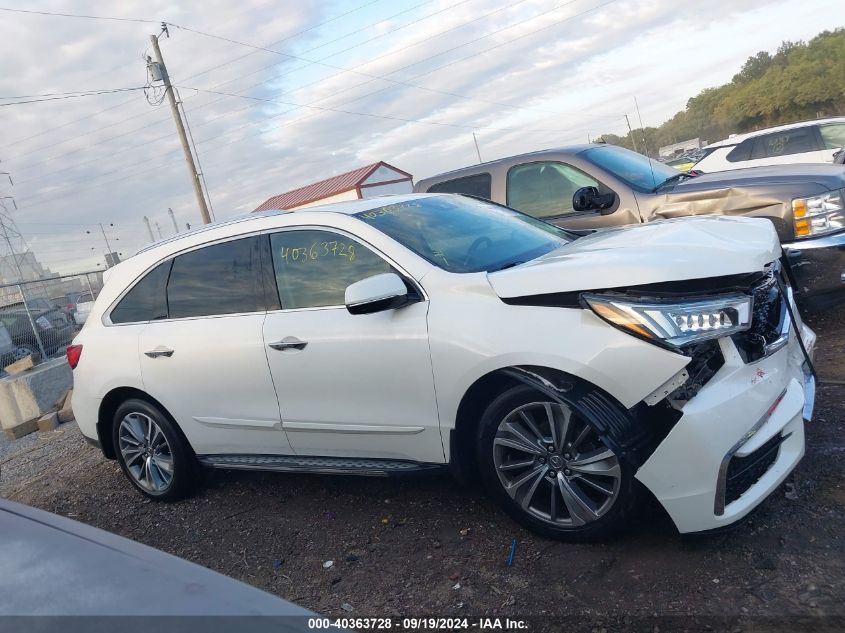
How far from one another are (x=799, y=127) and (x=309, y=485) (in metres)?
10.3

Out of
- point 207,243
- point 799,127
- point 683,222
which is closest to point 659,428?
point 683,222

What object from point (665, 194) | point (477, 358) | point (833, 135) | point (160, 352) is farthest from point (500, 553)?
point (833, 135)

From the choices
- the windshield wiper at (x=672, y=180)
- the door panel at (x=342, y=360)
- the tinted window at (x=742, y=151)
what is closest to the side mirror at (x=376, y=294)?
the door panel at (x=342, y=360)

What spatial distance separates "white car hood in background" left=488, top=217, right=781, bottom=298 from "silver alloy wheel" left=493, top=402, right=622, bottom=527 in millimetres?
537

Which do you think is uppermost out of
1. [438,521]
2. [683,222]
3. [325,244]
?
[325,244]

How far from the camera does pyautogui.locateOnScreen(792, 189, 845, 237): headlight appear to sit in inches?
190

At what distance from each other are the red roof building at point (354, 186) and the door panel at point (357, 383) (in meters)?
32.6

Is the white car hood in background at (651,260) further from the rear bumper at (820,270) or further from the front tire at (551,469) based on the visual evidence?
the rear bumper at (820,270)

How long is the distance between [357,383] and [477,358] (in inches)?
28.1

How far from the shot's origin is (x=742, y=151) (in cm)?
1067

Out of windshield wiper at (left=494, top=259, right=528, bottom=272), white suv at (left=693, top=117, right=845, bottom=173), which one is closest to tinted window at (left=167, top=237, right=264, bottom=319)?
windshield wiper at (left=494, top=259, right=528, bottom=272)

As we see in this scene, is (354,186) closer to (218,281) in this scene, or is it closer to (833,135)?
(833,135)

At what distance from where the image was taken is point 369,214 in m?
3.72

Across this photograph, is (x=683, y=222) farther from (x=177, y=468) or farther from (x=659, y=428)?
(x=177, y=468)
